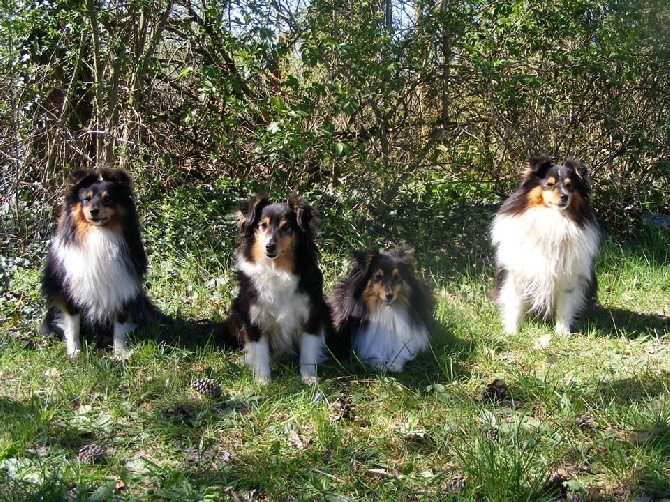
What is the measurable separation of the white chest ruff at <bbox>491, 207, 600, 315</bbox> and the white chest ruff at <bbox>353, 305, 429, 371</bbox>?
110 cm

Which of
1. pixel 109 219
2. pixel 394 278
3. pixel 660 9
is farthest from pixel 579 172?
pixel 109 219

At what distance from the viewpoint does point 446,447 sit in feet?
11.4

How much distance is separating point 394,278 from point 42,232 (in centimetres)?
371

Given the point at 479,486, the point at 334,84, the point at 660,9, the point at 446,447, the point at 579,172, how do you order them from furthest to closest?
1. the point at 660,9
2. the point at 334,84
3. the point at 579,172
4. the point at 446,447
5. the point at 479,486

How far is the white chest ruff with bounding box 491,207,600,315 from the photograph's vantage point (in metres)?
5.14

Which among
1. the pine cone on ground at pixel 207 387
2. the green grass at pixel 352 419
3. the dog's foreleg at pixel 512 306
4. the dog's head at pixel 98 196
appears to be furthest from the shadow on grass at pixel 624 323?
the dog's head at pixel 98 196

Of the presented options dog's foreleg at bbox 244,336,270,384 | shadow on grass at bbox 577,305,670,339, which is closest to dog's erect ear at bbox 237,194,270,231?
dog's foreleg at bbox 244,336,270,384

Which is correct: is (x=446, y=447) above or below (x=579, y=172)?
below

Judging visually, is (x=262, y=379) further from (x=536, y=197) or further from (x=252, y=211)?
(x=536, y=197)

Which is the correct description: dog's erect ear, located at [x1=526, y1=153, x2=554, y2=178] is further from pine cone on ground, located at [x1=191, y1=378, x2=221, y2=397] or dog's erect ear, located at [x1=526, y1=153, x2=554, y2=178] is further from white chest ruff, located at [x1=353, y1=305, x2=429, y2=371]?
pine cone on ground, located at [x1=191, y1=378, x2=221, y2=397]

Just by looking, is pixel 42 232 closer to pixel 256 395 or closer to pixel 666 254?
pixel 256 395

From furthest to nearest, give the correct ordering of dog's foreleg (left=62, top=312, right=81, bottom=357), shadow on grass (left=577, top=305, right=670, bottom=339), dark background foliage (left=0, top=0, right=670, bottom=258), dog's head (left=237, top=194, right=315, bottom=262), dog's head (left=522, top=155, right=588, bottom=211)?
dark background foliage (left=0, top=0, right=670, bottom=258), shadow on grass (left=577, top=305, right=670, bottom=339), dog's head (left=522, top=155, right=588, bottom=211), dog's foreleg (left=62, top=312, right=81, bottom=357), dog's head (left=237, top=194, right=315, bottom=262)

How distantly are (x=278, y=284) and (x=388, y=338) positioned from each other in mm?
897

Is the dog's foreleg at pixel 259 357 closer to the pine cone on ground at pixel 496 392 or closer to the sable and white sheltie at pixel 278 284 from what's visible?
the sable and white sheltie at pixel 278 284
